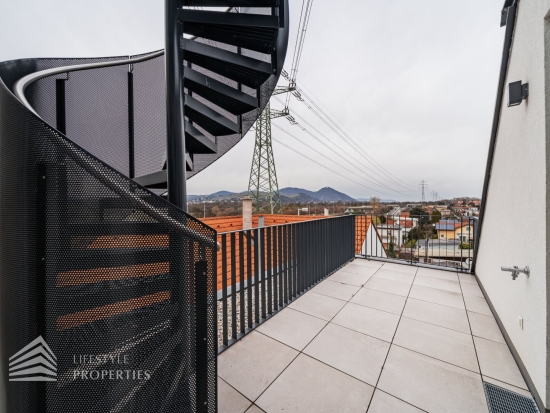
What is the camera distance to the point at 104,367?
86 centimetres

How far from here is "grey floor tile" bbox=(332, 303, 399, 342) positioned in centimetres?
190

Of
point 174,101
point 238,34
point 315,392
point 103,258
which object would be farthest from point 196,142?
point 315,392

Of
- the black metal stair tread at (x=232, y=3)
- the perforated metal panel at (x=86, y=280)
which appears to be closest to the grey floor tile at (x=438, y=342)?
the perforated metal panel at (x=86, y=280)

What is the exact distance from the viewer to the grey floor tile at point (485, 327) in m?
1.83

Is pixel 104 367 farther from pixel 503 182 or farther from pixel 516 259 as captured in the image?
pixel 503 182

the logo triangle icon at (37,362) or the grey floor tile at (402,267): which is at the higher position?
the logo triangle icon at (37,362)

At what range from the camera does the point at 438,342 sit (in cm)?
176

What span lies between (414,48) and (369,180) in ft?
69.4

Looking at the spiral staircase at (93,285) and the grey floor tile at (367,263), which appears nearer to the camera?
the spiral staircase at (93,285)

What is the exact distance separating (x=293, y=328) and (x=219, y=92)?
2.44 metres

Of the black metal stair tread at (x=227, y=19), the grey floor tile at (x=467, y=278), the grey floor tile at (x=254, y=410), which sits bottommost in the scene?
the grey floor tile at (x=254, y=410)

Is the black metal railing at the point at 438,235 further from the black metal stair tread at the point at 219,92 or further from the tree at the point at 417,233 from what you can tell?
the black metal stair tread at the point at 219,92

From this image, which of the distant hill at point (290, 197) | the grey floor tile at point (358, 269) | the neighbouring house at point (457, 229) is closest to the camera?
the grey floor tile at point (358, 269)

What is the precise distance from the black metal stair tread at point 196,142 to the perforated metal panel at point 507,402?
310 cm
